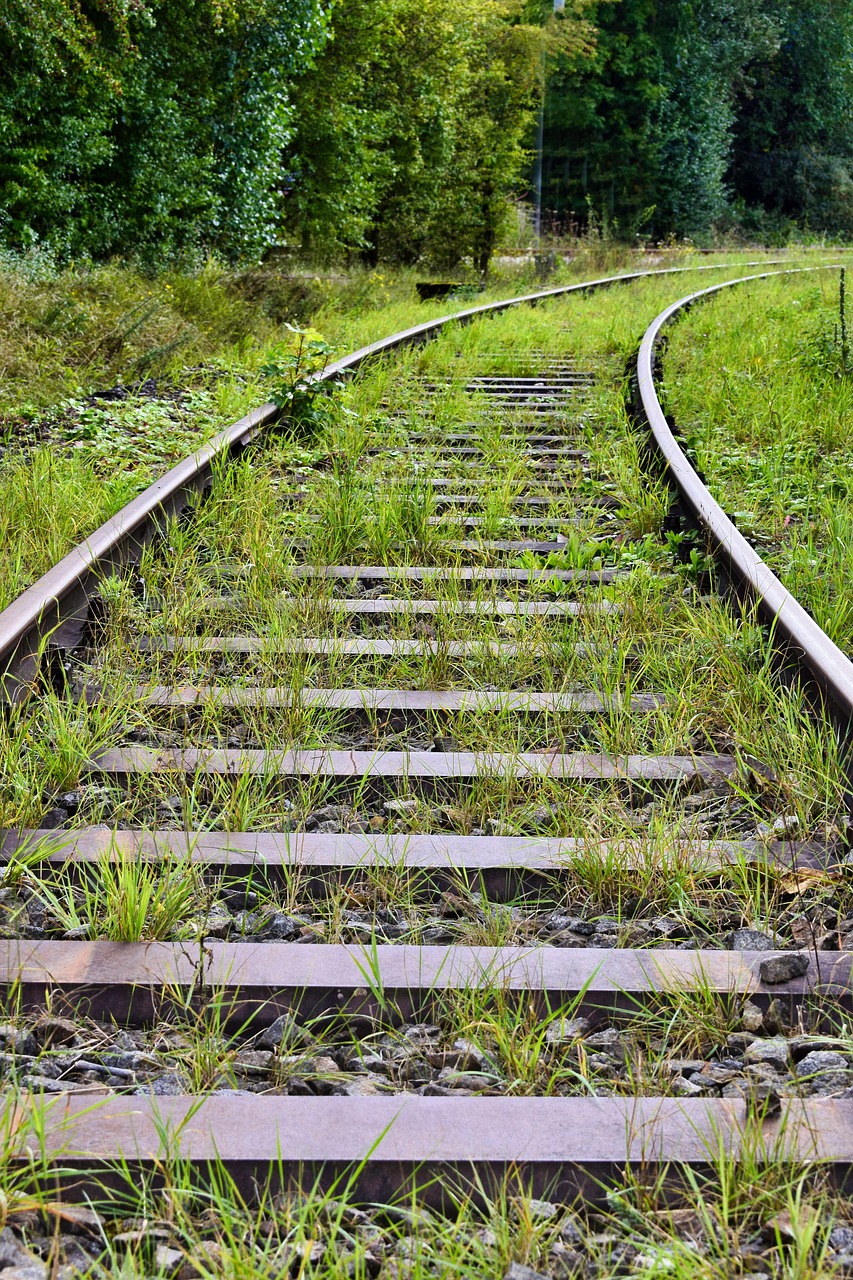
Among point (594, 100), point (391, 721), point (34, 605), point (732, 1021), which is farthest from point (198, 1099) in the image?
point (594, 100)

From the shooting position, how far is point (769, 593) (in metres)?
3.37

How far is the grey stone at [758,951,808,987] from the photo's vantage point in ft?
6.63

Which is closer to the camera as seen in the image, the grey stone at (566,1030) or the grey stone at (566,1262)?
the grey stone at (566,1262)

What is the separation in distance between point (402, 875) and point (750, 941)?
0.71 m

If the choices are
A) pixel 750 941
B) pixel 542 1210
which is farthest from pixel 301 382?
pixel 542 1210

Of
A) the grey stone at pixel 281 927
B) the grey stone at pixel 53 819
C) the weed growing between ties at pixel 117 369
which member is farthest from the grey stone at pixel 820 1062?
the weed growing between ties at pixel 117 369

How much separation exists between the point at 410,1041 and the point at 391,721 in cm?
133

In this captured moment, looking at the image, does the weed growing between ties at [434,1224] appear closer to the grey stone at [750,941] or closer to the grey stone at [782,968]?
the grey stone at [782,968]

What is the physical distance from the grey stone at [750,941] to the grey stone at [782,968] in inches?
4.6

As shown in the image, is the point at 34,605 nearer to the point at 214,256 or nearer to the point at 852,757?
the point at 852,757

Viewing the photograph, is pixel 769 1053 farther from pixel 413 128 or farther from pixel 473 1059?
pixel 413 128

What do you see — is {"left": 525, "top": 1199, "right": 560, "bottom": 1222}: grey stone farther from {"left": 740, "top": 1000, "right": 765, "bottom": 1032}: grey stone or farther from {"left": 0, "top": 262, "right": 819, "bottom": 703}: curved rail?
{"left": 0, "top": 262, "right": 819, "bottom": 703}: curved rail

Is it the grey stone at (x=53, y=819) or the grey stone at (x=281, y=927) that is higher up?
the grey stone at (x=53, y=819)

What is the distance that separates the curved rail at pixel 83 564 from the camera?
3104 millimetres
